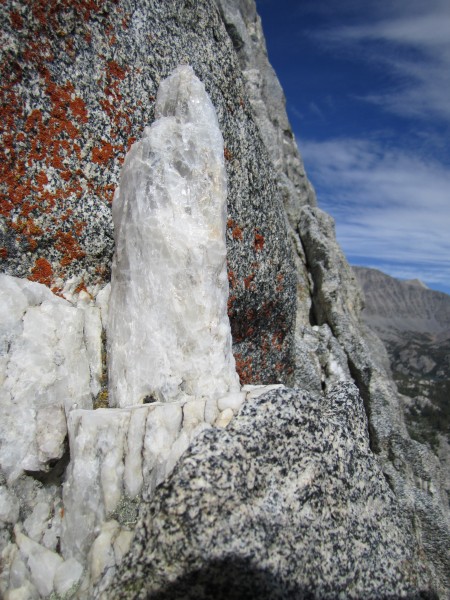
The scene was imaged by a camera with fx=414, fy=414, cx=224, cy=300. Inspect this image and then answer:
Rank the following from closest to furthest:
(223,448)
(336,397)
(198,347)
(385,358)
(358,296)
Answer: (223,448) < (336,397) < (198,347) < (358,296) < (385,358)

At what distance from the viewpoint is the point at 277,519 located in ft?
16.4

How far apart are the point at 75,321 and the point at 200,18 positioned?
796cm

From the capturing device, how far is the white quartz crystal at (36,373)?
19.1ft

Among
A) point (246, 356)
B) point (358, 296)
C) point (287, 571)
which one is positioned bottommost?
point (287, 571)

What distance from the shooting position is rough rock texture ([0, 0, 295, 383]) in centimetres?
709

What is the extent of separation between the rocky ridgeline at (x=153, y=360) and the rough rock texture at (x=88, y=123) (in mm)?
36

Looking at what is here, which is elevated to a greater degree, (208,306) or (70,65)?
(70,65)

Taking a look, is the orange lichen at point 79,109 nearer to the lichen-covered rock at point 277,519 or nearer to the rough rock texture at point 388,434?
the lichen-covered rock at point 277,519

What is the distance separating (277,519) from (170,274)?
4013 mm

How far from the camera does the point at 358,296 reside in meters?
23.8

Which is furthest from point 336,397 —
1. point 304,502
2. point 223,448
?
point 223,448

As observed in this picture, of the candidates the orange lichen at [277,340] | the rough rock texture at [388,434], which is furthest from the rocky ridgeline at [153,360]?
the rough rock texture at [388,434]

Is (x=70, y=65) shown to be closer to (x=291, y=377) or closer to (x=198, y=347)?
(x=198, y=347)

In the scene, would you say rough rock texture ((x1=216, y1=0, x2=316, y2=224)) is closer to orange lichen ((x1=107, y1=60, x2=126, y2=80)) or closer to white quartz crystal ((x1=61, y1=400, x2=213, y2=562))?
orange lichen ((x1=107, y1=60, x2=126, y2=80))
